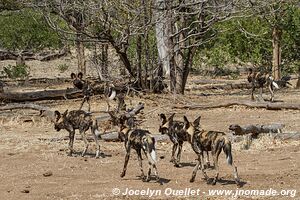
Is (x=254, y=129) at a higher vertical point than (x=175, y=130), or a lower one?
lower

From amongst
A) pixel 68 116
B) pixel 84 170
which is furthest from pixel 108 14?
pixel 84 170

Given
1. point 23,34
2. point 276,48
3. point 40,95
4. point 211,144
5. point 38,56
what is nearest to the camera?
point 211,144

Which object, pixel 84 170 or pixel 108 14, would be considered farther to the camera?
pixel 108 14

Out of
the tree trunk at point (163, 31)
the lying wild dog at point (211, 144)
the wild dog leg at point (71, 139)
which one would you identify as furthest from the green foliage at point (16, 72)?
the lying wild dog at point (211, 144)

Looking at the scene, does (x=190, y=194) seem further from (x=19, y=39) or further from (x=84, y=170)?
(x=19, y=39)

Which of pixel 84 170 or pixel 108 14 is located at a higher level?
pixel 108 14

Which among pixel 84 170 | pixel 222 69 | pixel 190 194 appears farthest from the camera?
pixel 222 69

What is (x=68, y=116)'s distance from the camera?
10258 millimetres

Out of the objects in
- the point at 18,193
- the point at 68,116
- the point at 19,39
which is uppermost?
the point at 19,39

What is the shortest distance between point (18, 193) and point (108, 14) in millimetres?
8755

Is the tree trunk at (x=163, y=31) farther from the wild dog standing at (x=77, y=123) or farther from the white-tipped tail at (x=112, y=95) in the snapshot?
the wild dog standing at (x=77, y=123)

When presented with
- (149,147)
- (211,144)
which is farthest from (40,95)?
(211,144)

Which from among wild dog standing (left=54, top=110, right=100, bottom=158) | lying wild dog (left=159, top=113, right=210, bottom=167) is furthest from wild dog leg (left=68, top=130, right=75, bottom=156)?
lying wild dog (left=159, top=113, right=210, bottom=167)

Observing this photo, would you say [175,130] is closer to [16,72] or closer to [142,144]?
[142,144]
